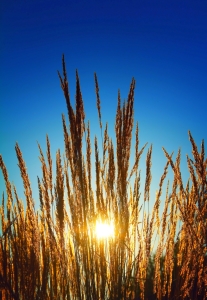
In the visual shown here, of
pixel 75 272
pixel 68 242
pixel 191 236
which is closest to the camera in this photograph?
pixel 191 236

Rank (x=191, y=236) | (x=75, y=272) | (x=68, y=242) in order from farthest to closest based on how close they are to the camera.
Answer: (x=68, y=242) → (x=75, y=272) → (x=191, y=236)

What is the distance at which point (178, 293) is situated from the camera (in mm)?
1890

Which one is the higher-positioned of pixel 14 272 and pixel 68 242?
pixel 68 242

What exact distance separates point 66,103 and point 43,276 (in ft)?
3.44

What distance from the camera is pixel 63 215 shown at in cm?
170

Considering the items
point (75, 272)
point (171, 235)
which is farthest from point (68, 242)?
point (171, 235)

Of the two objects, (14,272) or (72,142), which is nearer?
(72,142)

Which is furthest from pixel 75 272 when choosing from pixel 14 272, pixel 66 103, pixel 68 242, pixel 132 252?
pixel 66 103

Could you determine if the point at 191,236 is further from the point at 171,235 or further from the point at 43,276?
the point at 43,276

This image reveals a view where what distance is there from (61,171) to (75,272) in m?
0.57

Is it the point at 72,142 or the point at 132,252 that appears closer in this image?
the point at 72,142

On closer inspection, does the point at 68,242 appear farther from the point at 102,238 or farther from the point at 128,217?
the point at 128,217

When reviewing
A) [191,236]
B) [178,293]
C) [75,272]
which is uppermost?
[191,236]

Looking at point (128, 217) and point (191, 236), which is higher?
point (128, 217)
